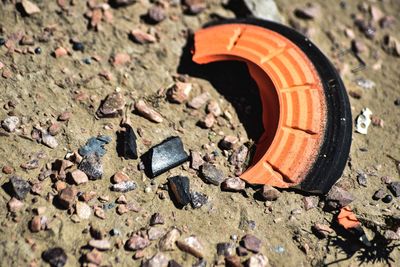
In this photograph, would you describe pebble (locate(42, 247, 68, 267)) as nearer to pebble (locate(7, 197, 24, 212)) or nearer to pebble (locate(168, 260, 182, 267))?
pebble (locate(7, 197, 24, 212))

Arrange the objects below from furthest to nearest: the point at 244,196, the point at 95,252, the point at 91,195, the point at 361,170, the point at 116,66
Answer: the point at 116,66 < the point at 361,170 < the point at 244,196 < the point at 91,195 < the point at 95,252

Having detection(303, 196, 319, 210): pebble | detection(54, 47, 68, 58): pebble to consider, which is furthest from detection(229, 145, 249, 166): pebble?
detection(54, 47, 68, 58): pebble

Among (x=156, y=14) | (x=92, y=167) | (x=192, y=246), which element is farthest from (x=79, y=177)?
(x=156, y=14)

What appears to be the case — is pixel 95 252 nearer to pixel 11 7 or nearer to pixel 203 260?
pixel 203 260

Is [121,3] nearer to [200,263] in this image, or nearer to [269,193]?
[269,193]

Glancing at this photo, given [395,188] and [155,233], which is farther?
[395,188]

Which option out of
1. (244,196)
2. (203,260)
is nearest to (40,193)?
(203,260)
